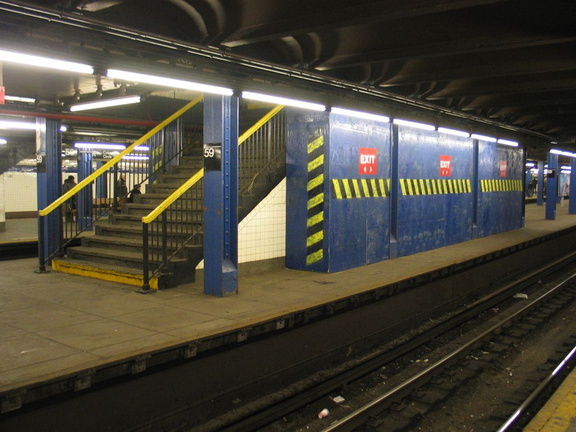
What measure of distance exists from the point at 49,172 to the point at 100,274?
2452mm

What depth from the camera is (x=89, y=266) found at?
7.62 meters

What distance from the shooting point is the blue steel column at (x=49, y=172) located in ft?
28.6

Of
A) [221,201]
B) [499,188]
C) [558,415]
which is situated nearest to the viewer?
[558,415]

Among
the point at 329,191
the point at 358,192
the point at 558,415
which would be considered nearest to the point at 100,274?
the point at 329,191

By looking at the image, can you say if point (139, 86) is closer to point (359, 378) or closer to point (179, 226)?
point (179, 226)

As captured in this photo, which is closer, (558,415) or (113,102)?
(558,415)

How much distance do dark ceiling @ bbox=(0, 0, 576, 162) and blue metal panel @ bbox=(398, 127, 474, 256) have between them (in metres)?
2.54

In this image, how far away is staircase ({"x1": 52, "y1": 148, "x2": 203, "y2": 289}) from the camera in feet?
23.3

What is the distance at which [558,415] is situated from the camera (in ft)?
12.5

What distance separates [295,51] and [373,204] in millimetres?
3656

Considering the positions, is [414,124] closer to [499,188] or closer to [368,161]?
[368,161]

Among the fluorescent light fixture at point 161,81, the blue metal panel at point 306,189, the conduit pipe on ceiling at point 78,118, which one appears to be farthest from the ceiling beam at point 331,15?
the conduit pipe on ceiling at point 78,118

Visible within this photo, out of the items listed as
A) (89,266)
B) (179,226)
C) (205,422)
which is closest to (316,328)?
(205,422)

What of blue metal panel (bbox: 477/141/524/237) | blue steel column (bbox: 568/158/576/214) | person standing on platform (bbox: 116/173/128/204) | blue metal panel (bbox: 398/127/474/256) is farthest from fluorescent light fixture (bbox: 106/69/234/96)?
blue steel column (bbox: 568/158/576/214)
